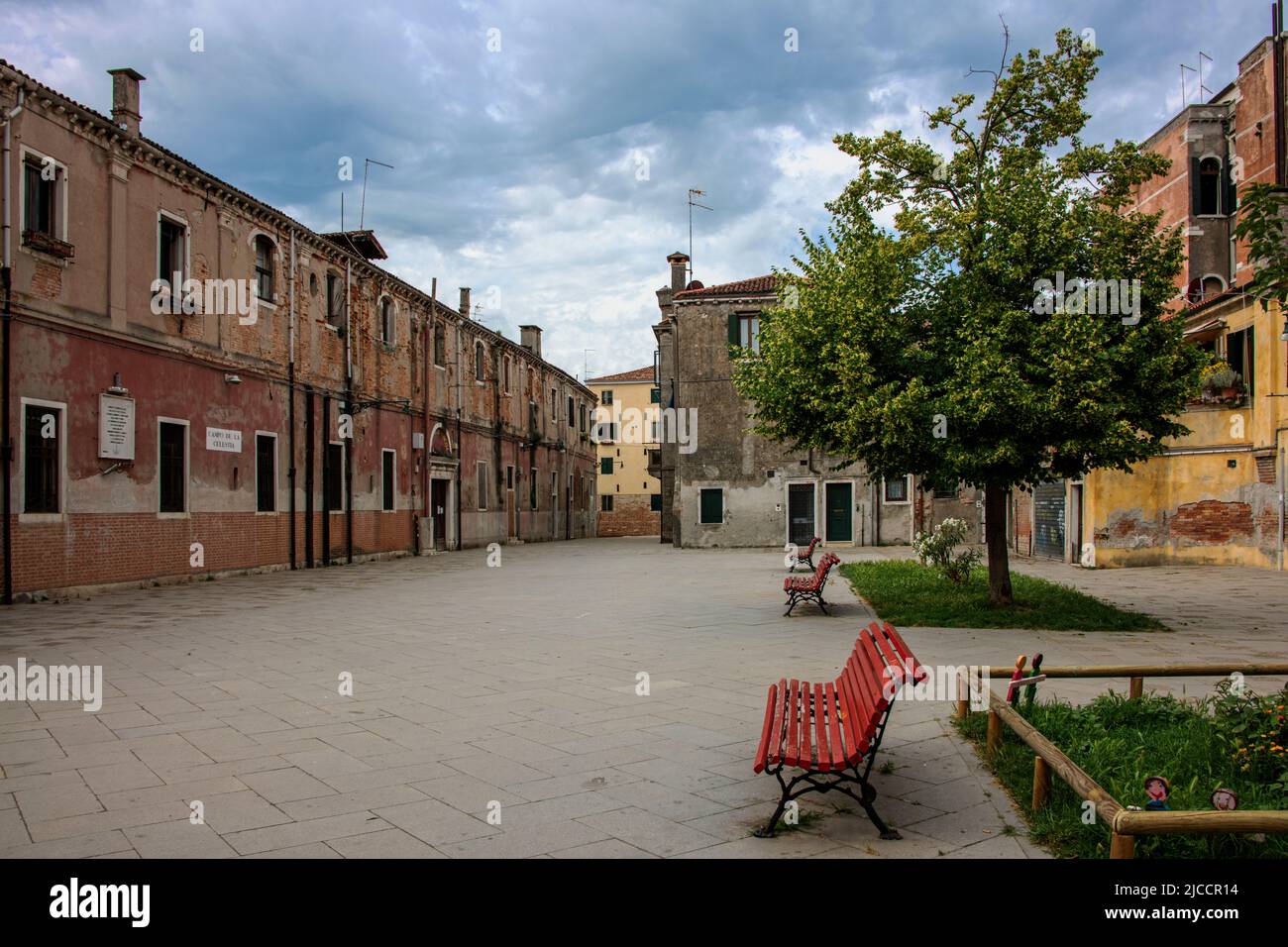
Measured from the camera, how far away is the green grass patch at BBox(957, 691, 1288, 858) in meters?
3.92

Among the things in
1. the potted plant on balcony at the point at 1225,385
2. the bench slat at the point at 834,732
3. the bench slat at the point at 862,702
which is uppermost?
the potted plant on balcony at the point at 1225,385

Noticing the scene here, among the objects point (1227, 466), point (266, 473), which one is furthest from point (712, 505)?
point (266, 473)

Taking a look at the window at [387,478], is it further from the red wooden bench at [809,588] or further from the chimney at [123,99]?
the red wooden bench at [809,588]

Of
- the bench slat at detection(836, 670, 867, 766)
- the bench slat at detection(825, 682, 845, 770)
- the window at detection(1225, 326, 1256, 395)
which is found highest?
the window at detection(1225, 326, 1256, 395)

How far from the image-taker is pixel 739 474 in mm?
32656

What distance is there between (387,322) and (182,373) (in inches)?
394

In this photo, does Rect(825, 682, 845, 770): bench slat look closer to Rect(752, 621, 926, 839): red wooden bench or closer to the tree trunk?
Rect(752, 621, 926, 839): red wooden bench

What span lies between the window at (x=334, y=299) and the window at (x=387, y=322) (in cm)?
250

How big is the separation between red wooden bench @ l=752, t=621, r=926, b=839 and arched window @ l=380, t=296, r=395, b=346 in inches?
923

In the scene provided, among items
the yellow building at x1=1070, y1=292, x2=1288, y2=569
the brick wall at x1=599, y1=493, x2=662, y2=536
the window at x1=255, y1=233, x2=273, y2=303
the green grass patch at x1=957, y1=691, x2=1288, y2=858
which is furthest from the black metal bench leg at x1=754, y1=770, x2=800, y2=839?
the brick wall at x1=599, y1=493, x2=662, y2=536

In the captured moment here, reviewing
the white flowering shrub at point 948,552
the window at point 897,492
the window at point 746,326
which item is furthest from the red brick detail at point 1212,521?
the window at point 746,326

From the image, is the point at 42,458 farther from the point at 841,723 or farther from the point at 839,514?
the point at 839,514

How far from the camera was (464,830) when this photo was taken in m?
4.33

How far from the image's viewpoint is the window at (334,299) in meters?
23.6
